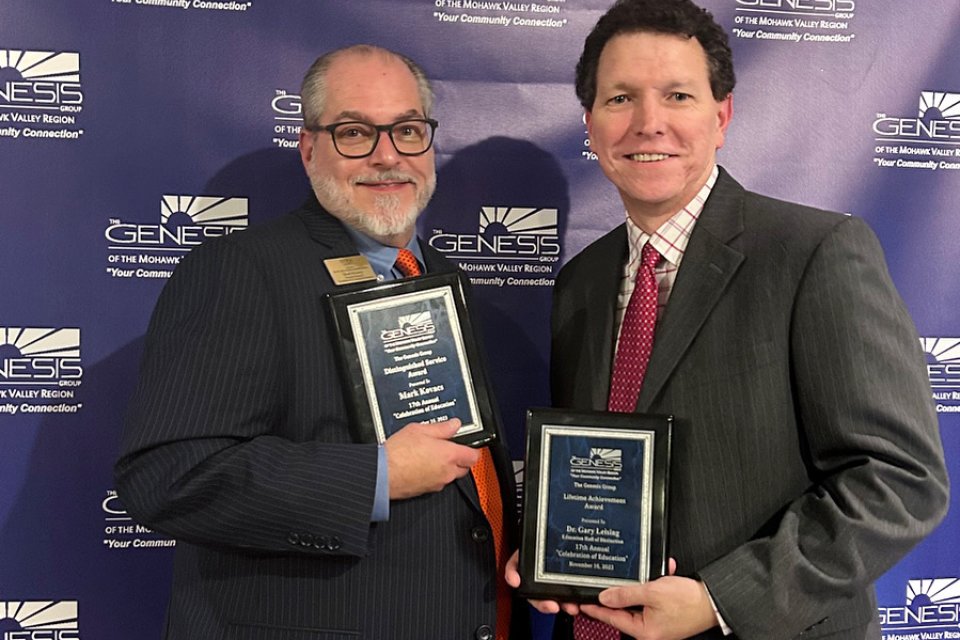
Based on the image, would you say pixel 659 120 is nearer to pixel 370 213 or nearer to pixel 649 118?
pixel 649 118

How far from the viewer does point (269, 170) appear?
9.59ft

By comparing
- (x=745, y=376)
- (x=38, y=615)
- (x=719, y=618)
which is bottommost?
(x=38, y=615)

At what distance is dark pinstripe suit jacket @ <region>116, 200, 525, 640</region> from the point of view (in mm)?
1922

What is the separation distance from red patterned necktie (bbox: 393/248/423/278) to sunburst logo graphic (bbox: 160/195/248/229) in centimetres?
78

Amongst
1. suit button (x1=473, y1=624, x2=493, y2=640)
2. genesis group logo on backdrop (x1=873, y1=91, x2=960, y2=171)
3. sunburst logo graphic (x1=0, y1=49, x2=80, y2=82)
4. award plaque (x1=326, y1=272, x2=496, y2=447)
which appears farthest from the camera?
genesis group logo on backdrop (x1=873, y1=91, x2=960, y2=171)

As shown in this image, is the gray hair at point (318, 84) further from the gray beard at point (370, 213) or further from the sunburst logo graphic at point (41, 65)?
the sunburst logo graphic at point (41, 65)

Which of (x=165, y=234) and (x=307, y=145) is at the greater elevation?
(x=307, y=145)

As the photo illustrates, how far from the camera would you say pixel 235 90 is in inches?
113

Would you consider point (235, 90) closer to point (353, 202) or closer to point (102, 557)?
point (353, 202)

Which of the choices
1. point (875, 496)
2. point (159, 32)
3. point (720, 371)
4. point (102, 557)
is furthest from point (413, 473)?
point (159, 32)

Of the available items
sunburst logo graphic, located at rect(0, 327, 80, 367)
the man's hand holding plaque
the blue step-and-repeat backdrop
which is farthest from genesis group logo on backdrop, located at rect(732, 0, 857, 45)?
sunburst logo graphic, located at rect(0, 327, 80, 367)

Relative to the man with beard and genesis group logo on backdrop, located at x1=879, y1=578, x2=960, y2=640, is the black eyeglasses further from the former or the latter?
genesis group logo on backdrop, located at x1=879, y1=578, x2=960, y2=640

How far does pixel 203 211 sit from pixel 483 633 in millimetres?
1570

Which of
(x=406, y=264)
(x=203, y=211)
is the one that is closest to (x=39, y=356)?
(x=203, y=211)
